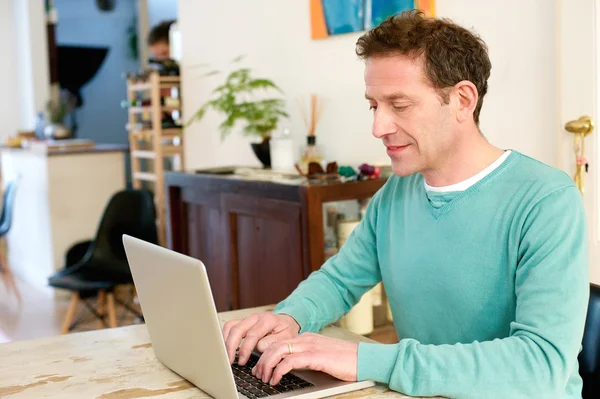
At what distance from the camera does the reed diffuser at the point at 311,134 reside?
3.44 m

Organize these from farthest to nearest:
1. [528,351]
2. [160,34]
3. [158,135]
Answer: [160,34] → [158,135] → [528,351]

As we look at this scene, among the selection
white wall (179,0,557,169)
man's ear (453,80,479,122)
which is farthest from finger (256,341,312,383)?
white wall (179,0,557,169)

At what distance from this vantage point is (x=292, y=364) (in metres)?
1.41

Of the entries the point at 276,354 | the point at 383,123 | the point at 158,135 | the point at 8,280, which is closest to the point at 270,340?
the point at 276,354

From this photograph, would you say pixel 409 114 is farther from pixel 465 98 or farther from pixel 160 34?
pixel 160 34

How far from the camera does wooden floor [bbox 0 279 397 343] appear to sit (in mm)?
4969

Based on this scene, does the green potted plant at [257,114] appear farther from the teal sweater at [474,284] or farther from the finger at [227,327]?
the finger at [227,327]

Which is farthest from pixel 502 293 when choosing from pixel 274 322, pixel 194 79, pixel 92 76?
pixel 92 76

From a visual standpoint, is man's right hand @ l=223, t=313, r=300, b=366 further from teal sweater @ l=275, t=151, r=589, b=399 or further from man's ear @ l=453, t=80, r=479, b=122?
man's ear @ l=453, t=80, r=479, b=122

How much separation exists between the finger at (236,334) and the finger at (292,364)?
0.19 m

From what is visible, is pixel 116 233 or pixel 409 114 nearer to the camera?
pixel 409 114

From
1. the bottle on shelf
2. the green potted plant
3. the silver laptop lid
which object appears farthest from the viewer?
the green potted plant

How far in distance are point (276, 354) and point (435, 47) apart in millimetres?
655

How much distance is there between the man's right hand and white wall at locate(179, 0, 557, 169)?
4.22 ft
